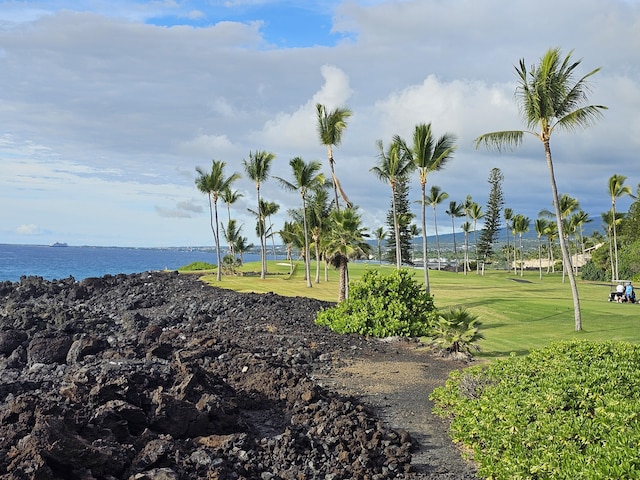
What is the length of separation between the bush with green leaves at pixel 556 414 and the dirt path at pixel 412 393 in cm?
41

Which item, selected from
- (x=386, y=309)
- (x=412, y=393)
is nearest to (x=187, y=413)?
(x=412, y=393)

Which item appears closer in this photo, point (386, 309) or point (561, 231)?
point (386, 309)

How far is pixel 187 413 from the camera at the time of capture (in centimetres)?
968

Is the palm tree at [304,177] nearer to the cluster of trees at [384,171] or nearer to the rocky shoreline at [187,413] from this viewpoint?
the cluster of trees at [384,171]

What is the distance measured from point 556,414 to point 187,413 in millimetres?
5698

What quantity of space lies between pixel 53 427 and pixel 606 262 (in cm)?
7713

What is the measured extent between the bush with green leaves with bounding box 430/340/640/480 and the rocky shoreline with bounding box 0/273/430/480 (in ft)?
4.76

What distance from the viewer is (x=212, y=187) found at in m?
52.1

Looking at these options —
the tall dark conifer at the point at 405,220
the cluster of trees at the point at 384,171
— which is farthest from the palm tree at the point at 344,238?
the tall dark conifer at the point at 405,220

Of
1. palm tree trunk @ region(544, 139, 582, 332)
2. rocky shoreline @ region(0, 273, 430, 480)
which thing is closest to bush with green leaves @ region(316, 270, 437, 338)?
rocky shoreline @ region(0, 273, 430, 480)

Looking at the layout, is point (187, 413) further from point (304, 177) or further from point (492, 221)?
point (492, 221)

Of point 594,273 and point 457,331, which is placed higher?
point 457,331

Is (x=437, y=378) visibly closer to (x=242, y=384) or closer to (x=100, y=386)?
(x=242, y=384)

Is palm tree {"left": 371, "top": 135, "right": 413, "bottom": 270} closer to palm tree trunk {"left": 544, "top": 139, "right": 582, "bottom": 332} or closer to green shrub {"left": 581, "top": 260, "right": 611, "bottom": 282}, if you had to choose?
palm tree trunk {"left": 544, "top": 139, "right": 582, "bottom": 332}
